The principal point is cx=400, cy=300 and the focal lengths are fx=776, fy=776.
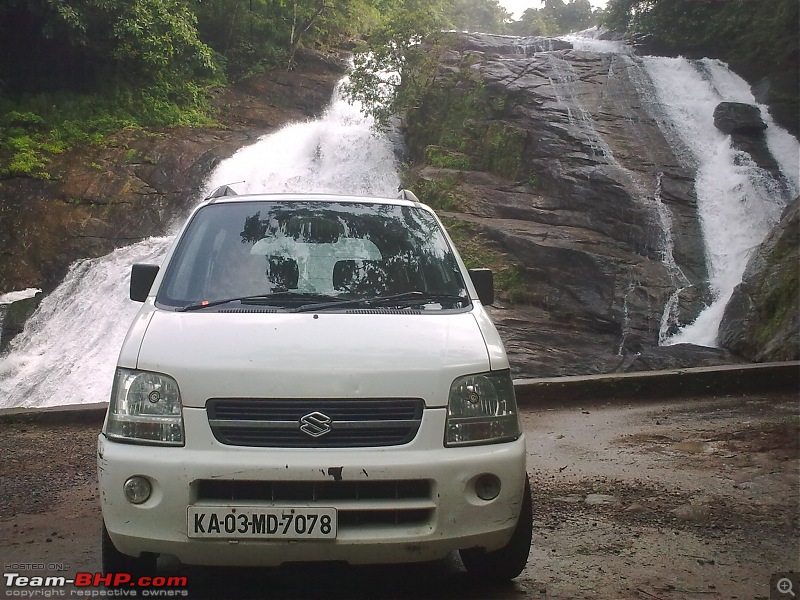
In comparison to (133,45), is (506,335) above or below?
below

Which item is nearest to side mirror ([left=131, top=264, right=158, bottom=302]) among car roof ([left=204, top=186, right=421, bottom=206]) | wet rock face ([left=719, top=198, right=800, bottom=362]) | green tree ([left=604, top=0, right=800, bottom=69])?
car roof ([left=204, top=186, right=421, bottom=206])

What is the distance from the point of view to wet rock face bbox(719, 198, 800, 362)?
10.9 meters

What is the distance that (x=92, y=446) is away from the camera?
6727 mm

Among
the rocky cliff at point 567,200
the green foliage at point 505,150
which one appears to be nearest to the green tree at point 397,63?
the rocky cliff at point 567,200

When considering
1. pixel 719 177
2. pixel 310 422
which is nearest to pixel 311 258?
pixel 310 422

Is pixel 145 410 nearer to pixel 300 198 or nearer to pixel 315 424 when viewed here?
pixel 315 424

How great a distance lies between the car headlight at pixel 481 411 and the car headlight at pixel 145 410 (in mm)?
1064

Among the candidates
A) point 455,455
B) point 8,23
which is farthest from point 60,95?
point 455,455

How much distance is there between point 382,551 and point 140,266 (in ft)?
6.91

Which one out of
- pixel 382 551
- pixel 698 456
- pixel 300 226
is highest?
pixel 300 226

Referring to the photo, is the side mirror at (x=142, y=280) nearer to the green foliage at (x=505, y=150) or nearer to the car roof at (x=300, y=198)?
the car roof at (x=300, y=198)

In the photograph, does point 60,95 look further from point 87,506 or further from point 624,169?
point 87,506

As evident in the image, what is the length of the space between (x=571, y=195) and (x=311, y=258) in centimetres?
1337

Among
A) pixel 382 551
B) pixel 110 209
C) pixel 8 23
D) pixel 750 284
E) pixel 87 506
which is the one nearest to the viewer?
pixel 382 551
